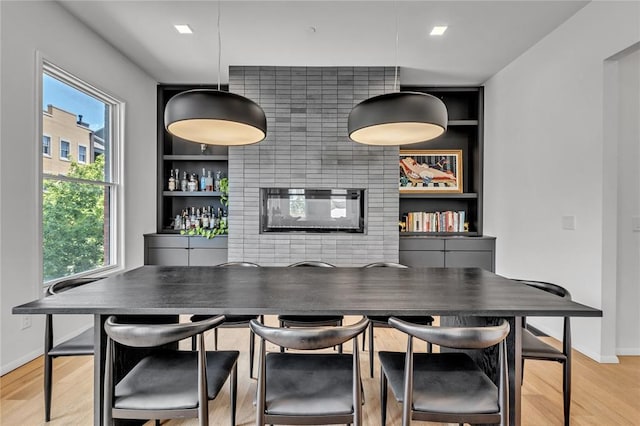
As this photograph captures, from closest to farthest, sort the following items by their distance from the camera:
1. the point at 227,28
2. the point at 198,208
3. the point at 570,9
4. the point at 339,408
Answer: the point at 339,408, the point at 570,9, the point at 227,28, the point at 198,208

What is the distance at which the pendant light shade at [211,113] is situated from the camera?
6.03ft

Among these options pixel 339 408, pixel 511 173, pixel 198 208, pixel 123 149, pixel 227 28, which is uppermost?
pixel 227 28

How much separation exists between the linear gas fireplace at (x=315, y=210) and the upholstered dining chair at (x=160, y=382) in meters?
2.79

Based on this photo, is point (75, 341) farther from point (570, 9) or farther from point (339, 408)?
point (570, 9)

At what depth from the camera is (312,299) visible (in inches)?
62.9

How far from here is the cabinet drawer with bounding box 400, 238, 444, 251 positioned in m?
4.34

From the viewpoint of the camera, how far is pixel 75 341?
1855 mm

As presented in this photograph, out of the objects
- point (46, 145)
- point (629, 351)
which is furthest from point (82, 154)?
point (629, 351)

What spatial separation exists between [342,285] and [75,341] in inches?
58.1

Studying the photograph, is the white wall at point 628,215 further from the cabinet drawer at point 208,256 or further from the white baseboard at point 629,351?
the cabinet drawer at point 208,256

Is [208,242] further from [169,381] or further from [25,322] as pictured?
[169,381]

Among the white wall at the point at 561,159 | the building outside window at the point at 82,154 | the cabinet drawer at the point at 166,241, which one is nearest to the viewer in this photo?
the white wall at the point at 561,159

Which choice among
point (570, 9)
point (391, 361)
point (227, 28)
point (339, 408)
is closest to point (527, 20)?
point (570, 9)

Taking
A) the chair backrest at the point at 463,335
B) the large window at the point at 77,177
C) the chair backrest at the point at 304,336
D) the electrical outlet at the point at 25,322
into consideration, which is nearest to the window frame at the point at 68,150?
the large window at the point at 77,177
